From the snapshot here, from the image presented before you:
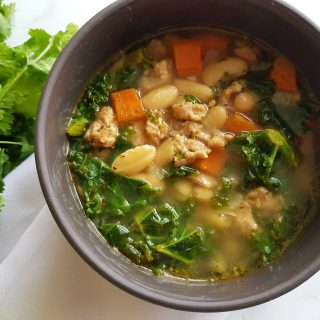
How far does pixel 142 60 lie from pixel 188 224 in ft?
1.94

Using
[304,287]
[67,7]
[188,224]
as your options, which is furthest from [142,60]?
[304,287]

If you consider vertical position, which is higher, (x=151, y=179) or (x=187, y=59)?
(x=187, y=59)

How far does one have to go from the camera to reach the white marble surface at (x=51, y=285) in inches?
79.3

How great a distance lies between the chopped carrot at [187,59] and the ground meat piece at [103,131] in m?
0.29

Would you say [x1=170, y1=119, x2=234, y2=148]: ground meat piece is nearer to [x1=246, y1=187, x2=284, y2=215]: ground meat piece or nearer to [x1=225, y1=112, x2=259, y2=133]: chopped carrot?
[x1=225, y1=112, x2=259, y2=133]: chopped carrot

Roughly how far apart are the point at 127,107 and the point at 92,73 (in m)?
0.17

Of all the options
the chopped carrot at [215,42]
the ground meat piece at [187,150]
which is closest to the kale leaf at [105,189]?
the ground meat piece at [187,150]

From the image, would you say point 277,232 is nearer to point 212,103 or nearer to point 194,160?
point 194,160

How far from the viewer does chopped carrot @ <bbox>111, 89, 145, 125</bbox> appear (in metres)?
2.03

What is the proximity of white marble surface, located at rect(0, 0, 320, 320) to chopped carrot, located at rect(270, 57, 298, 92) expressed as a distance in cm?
68

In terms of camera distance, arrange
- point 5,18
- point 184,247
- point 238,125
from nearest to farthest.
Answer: point 184,247, point 238,125, point 5,18

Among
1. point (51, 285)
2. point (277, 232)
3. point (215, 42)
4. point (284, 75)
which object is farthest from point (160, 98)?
point (51, 285)

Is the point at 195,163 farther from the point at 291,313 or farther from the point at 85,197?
the point at 291,313

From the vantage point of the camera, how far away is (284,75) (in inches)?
83.0
